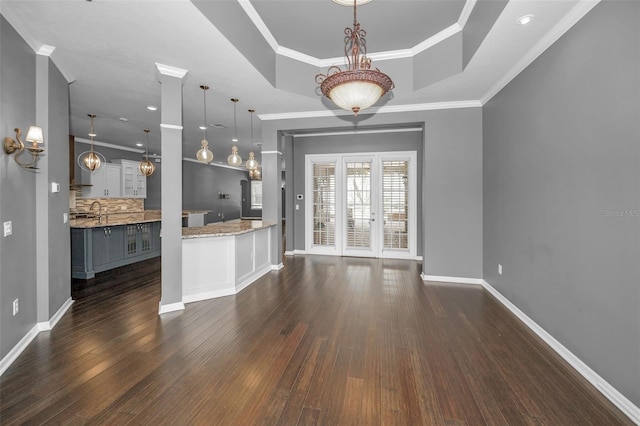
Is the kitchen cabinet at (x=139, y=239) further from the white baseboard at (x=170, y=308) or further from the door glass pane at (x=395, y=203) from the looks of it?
the door glass pane at (x=395, y=203)

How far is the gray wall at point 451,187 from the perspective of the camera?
4695mm

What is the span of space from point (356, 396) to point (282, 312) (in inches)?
66.1

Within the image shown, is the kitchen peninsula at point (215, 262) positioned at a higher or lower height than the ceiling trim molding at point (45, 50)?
lower

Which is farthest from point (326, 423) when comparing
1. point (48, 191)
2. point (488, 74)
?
point (488, 74)

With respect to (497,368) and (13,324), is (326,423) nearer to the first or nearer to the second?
(497,368)

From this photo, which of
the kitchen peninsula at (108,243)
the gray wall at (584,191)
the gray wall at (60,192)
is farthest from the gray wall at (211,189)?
the gray wall at (584,191)

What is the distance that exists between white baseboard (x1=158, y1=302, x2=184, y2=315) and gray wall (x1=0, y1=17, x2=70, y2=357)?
3.42 ft

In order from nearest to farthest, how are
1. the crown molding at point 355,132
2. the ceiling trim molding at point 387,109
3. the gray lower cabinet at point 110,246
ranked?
the ceiling trim molding at point 387,109
the gray lower cabinet at point 110,246
the crown molding at point 355,132

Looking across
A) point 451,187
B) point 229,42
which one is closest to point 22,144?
point 229,42

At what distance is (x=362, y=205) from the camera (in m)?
6.89

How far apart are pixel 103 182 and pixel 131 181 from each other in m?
0.90

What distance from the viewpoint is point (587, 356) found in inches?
91.5

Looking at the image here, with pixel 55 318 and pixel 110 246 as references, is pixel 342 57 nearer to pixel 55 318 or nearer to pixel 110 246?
pixel 55 318

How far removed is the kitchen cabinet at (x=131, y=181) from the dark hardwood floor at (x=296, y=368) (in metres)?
5.55
